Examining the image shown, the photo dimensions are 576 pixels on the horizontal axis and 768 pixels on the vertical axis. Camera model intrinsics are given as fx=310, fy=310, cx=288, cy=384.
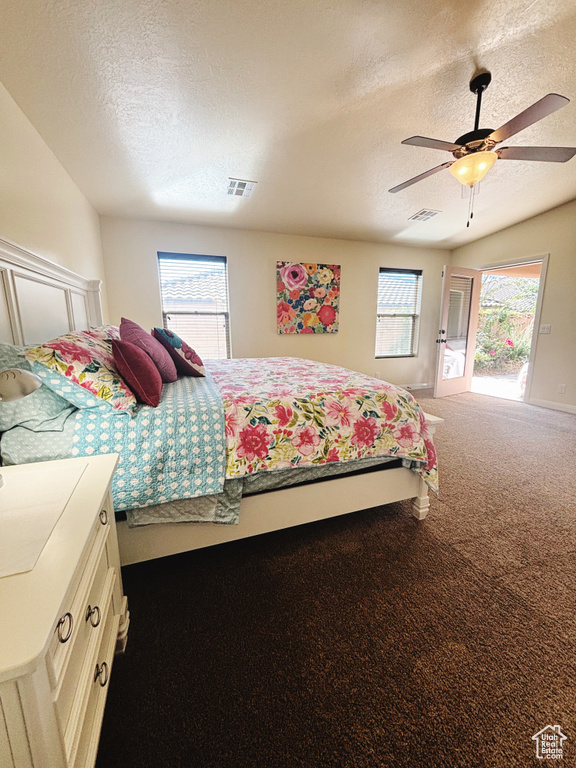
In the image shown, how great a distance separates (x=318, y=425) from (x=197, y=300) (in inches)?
115

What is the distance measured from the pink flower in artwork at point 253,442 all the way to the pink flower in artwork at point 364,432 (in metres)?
0.46

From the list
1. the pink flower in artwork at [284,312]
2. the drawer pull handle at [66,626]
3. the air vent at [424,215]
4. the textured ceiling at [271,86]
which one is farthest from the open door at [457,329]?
the drawer pull handle at [66,626]

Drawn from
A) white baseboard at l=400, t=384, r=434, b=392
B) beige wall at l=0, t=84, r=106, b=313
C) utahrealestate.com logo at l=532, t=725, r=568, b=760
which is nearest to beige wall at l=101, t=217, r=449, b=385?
white baseboard at l=400, t=384, r=434, b=392

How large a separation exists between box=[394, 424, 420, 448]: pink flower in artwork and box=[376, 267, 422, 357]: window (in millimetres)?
3456

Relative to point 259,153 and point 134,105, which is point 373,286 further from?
point 134,105

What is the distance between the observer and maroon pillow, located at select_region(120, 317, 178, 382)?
1.75 m

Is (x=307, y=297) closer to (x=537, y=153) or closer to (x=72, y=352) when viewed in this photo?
(x=537, y=153)

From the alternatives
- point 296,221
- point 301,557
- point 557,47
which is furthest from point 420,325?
point 301,557

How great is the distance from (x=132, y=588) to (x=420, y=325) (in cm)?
507

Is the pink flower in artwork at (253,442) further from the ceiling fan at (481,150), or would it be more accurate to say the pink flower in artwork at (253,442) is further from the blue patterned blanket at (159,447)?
the ceiling fan at (481,150)

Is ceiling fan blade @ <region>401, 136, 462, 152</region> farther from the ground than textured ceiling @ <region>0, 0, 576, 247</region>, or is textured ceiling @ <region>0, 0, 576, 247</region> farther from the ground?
textured ceiling @ <region>0, 0, 576, 247</region>

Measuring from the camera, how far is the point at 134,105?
74.8 inches

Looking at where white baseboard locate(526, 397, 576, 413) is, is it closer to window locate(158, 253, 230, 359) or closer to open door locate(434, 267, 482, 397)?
open door locate(434, 267, 482, 397)

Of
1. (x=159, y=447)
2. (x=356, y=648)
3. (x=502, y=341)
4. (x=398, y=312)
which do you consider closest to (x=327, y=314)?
(x=398, y=312)
